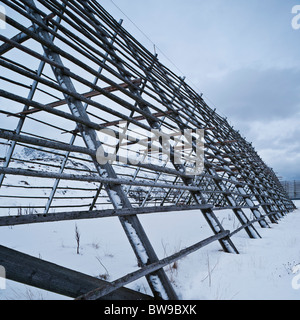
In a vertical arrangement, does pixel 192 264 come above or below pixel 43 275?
below

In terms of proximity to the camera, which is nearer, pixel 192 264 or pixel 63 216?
pixel 63 216

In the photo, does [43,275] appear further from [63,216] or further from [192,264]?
[192,264]

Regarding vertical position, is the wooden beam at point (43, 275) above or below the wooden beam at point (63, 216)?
below

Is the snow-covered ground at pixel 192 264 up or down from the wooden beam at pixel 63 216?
down

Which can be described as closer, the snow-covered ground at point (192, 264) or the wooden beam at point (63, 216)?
→ the wooden beam at point (63, 216)

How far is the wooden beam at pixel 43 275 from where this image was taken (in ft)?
2.89

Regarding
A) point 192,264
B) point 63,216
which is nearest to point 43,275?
point 63,216

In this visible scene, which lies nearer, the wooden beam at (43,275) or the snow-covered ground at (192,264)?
the wooden beam at (43,275)

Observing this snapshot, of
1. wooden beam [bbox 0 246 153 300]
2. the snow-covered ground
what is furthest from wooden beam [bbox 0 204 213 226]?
the snow-covered ground

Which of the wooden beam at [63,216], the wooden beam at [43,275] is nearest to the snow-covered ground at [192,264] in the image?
the wooden beam at [43,275]

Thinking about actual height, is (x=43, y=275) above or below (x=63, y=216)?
below

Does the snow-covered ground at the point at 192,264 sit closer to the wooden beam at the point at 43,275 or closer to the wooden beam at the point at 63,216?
the wooden beam at the point at 43,275

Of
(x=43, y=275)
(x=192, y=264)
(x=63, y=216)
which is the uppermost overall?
(x=63, y=216)

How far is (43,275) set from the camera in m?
0.97
